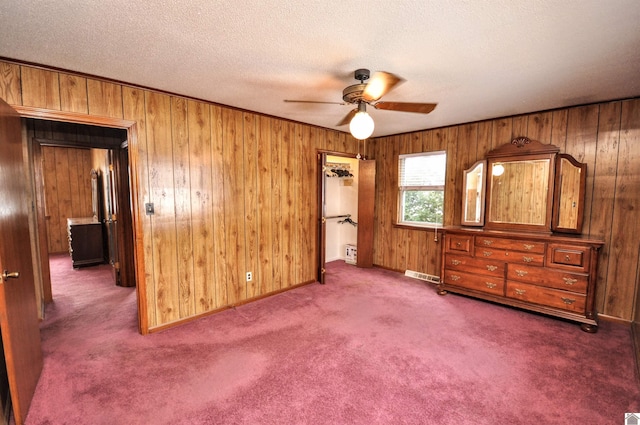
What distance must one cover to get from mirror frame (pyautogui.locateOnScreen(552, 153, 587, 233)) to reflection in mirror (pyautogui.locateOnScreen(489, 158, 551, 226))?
90 mm

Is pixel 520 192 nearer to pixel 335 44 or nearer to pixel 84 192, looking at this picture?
pixel 335 44

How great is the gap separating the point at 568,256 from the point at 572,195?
2.55ft

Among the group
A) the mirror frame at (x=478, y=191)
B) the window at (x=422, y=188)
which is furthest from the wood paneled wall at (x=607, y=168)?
the window at (x=422, y=188)

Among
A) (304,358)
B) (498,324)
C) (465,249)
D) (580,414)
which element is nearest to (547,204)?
(465,249)

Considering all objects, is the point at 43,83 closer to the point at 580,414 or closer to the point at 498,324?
the point at 580,414

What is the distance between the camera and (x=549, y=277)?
3.10 meters

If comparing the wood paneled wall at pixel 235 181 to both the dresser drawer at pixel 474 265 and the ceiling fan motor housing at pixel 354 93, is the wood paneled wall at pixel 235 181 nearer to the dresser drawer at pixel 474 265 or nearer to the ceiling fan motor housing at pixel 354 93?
the dresser drawer at pixel 474 265

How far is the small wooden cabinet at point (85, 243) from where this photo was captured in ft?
17.0

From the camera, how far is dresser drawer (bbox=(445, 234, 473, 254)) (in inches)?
143

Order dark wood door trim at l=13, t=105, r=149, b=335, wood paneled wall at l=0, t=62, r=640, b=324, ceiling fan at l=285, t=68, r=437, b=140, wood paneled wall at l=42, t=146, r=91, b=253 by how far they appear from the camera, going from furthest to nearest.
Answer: wood paneled wall at l=42, t=146, r=91, b=253 → wood paneled wall at l=0, t=62, r=640, b=324 → dark wood door trim at l=13, t=105, r=149, b=335 → ceiling fan at l=285, t=68, r=437, b=140

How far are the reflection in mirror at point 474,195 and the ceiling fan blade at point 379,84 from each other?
8.03ft

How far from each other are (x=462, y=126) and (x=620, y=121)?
161 centimetres

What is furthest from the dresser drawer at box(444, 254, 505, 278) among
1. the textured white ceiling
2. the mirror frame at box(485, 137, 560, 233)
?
the textured white ceiling

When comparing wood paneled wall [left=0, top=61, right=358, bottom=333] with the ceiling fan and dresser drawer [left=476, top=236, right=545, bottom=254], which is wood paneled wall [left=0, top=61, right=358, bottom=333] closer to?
the ceiling fan
